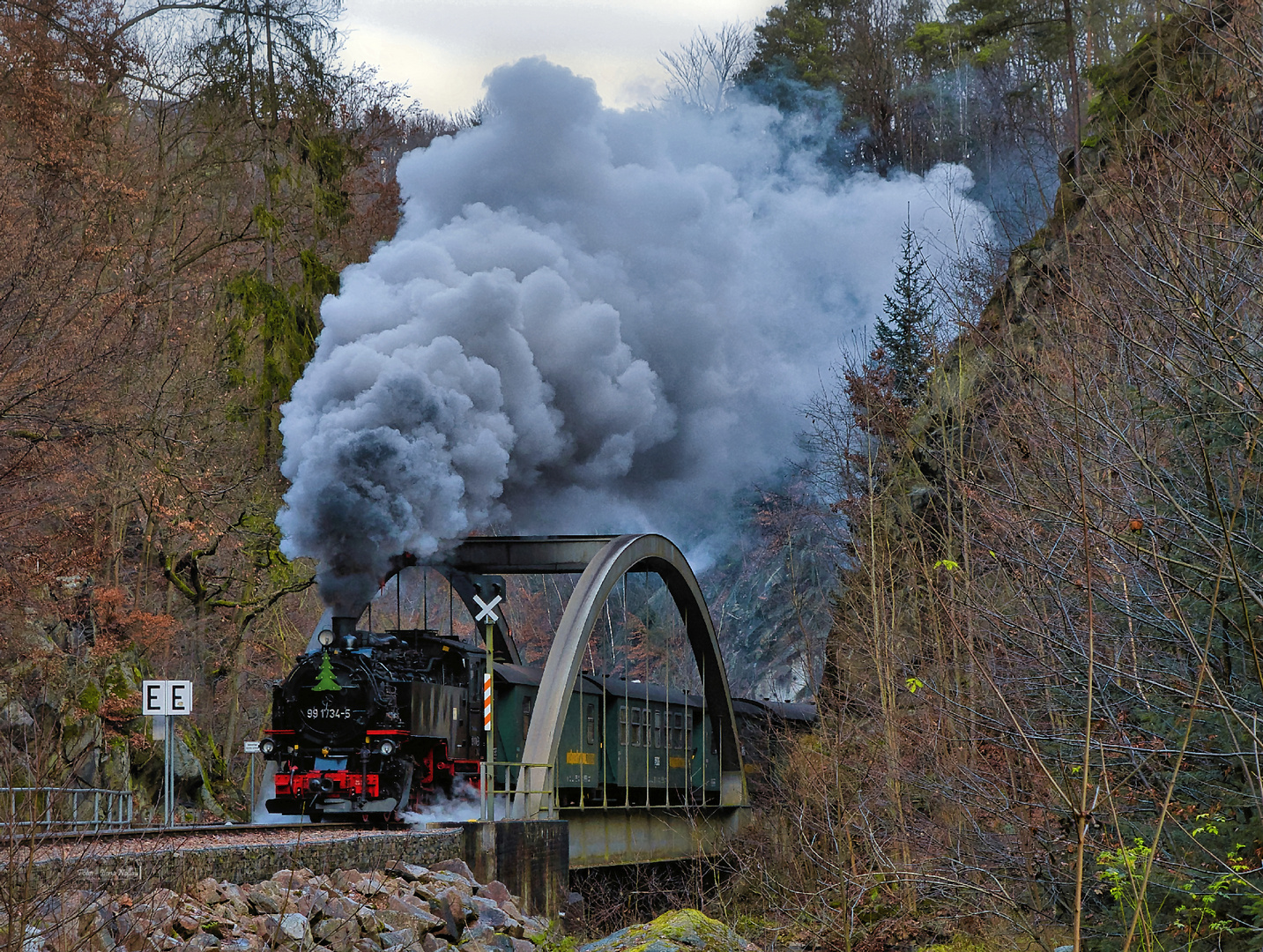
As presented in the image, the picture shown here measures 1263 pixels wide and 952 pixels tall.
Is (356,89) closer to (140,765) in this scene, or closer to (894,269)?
(894,269)

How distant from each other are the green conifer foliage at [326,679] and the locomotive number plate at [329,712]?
0.23 meters

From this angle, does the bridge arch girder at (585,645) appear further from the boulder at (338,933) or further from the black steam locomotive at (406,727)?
the boulder at (338,933)

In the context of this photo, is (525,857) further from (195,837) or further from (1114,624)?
(1114,624)

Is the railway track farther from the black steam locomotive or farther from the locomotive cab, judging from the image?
the black steam locomotive

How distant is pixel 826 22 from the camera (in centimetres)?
4344

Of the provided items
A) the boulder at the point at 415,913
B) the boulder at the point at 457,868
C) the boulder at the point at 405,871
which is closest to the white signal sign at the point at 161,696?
the boulder at the point at 457,868

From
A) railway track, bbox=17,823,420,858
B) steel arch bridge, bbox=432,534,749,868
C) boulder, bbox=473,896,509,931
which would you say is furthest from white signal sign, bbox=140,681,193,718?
boulder, bbox=473,896,509,931

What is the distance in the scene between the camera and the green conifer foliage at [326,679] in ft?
47.6

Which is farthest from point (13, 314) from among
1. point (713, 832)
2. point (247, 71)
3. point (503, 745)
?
point (713, 832)

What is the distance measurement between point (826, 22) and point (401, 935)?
40.0 metres

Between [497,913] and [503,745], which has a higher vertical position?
[503,745]

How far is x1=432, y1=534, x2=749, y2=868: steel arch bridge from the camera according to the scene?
16500 millimetres

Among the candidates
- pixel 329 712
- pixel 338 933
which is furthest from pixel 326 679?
pixel 338 933

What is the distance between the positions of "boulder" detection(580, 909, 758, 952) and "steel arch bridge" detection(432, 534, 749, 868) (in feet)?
11.0
